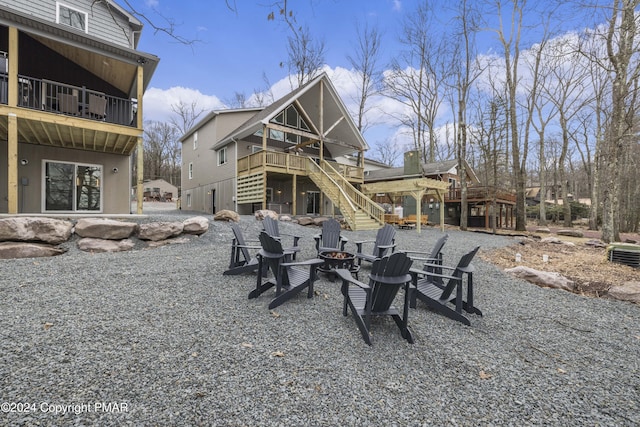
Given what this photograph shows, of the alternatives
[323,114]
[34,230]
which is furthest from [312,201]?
[34,230]

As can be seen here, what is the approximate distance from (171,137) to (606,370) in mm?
46111

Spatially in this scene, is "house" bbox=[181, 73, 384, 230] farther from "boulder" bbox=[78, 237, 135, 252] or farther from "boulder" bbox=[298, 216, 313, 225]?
"boulder" bbox=[78, 237, 135, 252]

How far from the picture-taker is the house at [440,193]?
1342 centimetres

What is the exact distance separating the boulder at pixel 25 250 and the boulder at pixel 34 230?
139 millimetres

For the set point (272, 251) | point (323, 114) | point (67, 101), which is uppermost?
point (323, 114)

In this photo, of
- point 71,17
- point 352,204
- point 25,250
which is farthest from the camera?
point 352,204

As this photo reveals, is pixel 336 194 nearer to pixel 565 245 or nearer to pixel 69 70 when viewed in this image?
pixel 565 245

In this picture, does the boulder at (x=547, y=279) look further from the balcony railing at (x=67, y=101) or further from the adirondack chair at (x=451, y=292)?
the balcony railing at (x=67, y=101)

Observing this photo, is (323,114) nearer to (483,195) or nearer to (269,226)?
(483,195)

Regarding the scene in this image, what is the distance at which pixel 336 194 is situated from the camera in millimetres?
12633

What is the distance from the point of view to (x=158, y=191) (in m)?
36.1

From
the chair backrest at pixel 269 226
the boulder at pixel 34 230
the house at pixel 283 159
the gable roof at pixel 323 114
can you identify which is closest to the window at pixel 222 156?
the house at pixel 283 159

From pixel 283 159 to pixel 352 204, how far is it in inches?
181

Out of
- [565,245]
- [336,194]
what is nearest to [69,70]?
[336,194]
